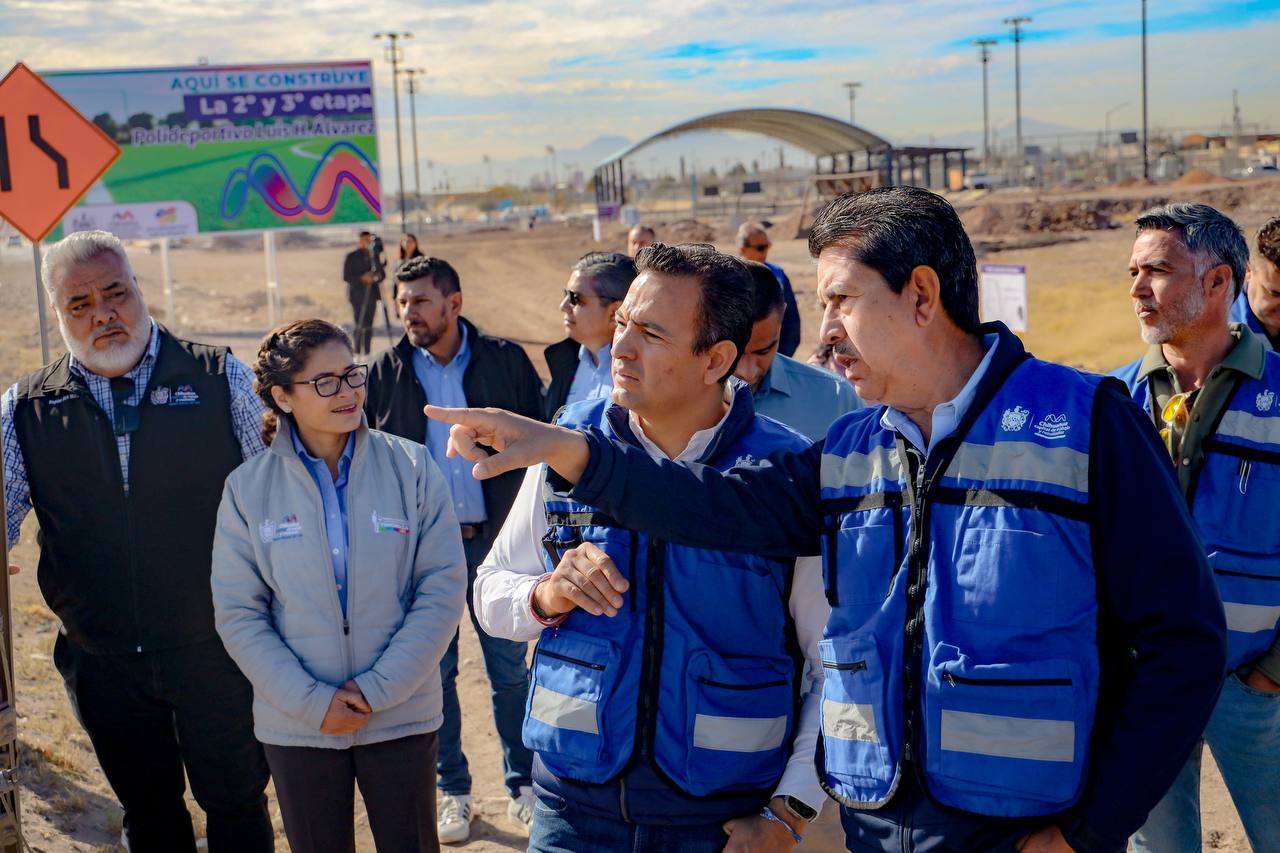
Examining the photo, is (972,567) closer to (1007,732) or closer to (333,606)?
(1007,732)

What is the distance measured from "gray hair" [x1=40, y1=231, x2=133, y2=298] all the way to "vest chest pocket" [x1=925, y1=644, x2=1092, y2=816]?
10.7 feet

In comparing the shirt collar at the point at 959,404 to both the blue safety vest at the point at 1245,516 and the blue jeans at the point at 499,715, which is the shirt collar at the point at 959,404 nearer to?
the blue safety vest at the point at 1245,516

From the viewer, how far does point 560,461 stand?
2238mm

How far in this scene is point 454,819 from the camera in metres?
5.02

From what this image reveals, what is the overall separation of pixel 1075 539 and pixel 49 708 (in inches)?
230

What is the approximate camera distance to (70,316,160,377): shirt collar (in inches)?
161

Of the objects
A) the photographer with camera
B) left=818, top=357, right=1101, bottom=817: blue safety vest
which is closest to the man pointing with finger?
left=818, top=357, right=1101, bottom=817: blue safety vest

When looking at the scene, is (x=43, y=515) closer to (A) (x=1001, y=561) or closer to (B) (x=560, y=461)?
(B) (x=560, y=461)

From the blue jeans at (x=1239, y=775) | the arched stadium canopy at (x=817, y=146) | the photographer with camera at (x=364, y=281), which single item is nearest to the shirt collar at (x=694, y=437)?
the blue jeans at (x=1239, y=775)

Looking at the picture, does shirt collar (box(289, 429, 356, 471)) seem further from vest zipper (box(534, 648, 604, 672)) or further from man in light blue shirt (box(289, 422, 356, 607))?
vest zipper (box(534, 648, 604, 672))

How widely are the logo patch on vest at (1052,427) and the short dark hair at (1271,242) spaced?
2.90m

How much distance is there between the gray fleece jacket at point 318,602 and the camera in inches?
142

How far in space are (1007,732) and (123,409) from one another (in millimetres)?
3210

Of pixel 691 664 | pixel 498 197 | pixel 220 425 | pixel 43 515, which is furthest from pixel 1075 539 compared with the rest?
pixel 498 197
